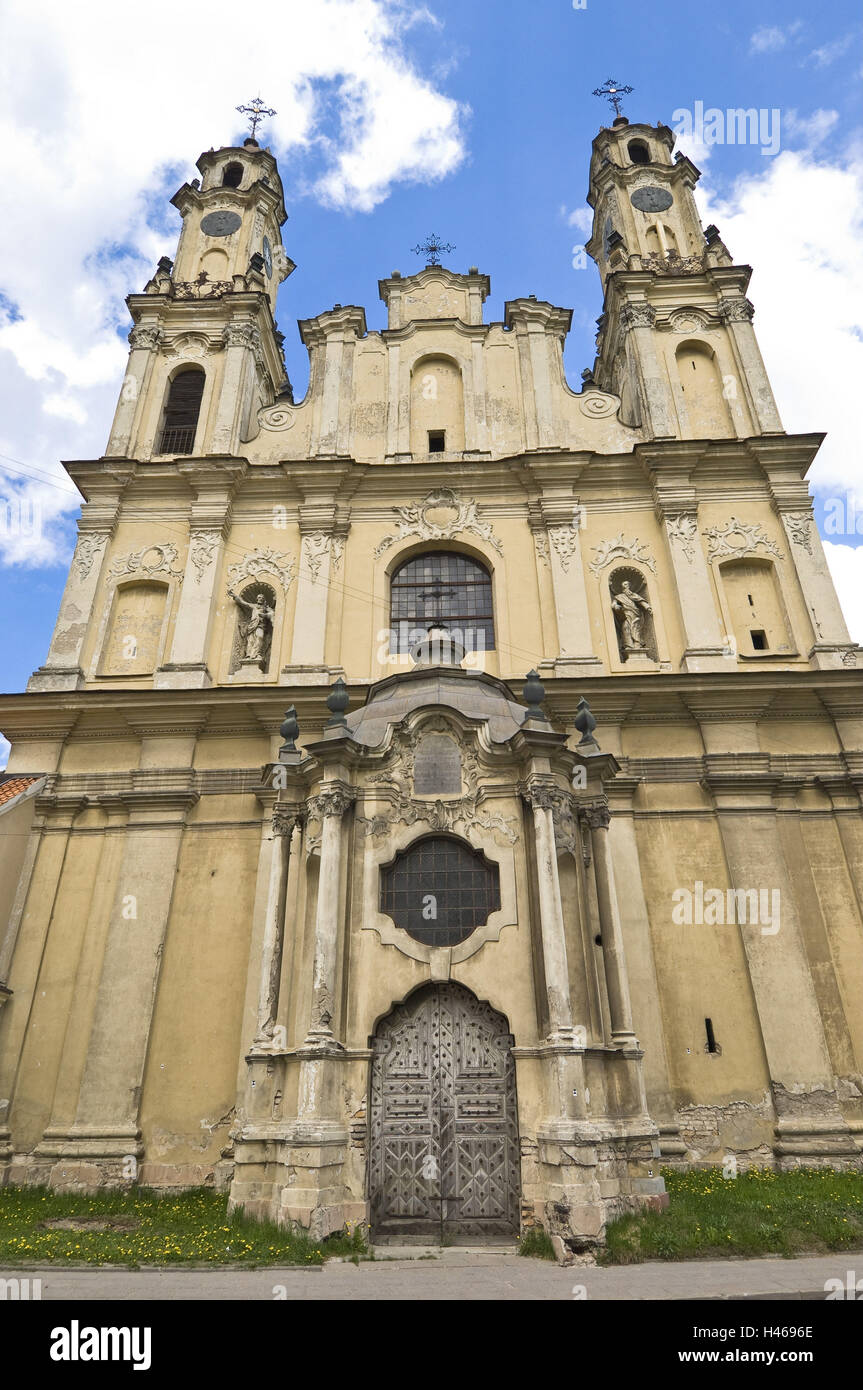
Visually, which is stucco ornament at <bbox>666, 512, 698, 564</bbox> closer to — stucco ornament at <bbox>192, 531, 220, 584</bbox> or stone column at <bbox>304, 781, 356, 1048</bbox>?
stucco ornament at <bbox>192, 531, 220, 584</bbox>

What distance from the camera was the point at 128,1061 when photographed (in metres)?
13.0

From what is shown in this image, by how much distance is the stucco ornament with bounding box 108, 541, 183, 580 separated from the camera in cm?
1786

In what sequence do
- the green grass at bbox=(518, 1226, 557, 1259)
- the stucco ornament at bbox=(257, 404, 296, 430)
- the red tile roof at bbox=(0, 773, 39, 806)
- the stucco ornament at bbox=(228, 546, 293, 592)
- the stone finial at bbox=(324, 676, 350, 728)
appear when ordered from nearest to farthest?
the green grass at bbox=(518, 1226, 557, 1259), the stone finial at bbox=(324, 676, 350, 728), the red tile roof at bbox=(0, 773, 39, 806), the stucco ornament at bbox=(228, 546, 293, 592), the stucco ornament at bbox=(257, 404, 296, 430)

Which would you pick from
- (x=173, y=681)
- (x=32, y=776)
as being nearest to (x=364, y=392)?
(x=173, y=681)

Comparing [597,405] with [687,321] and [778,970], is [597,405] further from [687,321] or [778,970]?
[778,970]

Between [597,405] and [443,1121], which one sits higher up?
[597,405]

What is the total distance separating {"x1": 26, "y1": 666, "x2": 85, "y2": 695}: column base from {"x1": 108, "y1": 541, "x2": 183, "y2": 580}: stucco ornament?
2.47 meters

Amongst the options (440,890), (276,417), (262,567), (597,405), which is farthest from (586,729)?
(276,417)

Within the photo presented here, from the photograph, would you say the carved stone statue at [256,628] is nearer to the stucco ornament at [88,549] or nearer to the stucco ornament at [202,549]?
the stucco ornament at [202,549]

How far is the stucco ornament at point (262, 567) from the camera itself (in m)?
17.7

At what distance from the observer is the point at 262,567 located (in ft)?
58.4

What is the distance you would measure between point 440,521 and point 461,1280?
13.9 metres

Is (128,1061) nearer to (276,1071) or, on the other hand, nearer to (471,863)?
(276,1071)

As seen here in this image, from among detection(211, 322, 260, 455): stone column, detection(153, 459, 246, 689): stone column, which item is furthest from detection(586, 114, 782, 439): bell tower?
detection(153, 459, 246, 689): stone column
